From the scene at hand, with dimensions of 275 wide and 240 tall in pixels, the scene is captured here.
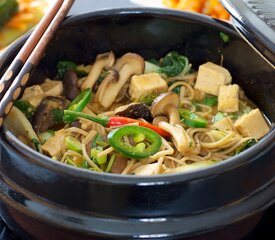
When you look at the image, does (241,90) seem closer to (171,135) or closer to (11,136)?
(171,135)

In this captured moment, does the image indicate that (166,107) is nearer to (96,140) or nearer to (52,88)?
(96,140)

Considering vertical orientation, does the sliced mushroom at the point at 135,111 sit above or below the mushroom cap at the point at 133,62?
below

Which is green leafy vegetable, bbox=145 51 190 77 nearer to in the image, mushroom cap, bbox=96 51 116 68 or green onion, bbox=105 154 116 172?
mushroom cap, bbox=96 51 116 68

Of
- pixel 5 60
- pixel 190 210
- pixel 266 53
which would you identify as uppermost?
pixel 266 53

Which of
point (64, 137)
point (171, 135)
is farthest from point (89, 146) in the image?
point (171, 135)

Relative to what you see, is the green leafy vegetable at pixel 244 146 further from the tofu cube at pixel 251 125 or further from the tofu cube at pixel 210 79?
the tofu cube at pixel 210 79

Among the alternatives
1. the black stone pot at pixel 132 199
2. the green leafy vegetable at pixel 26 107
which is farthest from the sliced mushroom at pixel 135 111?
the black stone pot at pixel 132 199

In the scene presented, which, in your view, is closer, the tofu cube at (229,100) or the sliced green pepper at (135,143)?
the sliced green pepper at (135,143)
